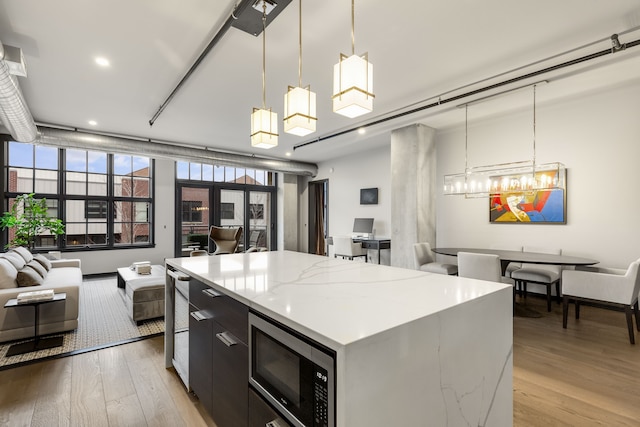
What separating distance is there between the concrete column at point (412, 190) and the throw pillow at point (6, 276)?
4.97 metres

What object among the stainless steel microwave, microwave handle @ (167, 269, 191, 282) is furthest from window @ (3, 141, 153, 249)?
the stainless steel microwave

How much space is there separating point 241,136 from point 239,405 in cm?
528

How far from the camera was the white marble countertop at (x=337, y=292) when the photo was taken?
0.97m

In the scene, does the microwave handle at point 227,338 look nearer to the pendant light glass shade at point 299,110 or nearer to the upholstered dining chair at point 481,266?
the pendant light glass shade at point 299,110

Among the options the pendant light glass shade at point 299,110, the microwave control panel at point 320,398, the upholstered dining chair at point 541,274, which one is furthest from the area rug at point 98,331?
the upholstered dining chair at point 541,274

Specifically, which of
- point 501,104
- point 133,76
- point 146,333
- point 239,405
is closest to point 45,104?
point 133,76

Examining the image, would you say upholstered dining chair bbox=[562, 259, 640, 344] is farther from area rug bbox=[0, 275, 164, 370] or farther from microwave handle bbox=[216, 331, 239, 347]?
area rug bbox=[0, 275, 164, 370]

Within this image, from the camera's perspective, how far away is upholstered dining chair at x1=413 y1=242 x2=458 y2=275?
4273mm

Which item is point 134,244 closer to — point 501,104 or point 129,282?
point 129,282

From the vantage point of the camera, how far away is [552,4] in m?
2.32

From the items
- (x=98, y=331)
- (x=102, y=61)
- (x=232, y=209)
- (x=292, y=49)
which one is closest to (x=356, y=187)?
(x=232, y=209)

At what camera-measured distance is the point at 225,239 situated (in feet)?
19.2

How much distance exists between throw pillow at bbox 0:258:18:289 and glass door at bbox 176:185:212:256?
14.0 feet

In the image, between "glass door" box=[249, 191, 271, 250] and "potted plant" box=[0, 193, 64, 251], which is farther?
"glass door" box=[249, 191, 271, 250]
